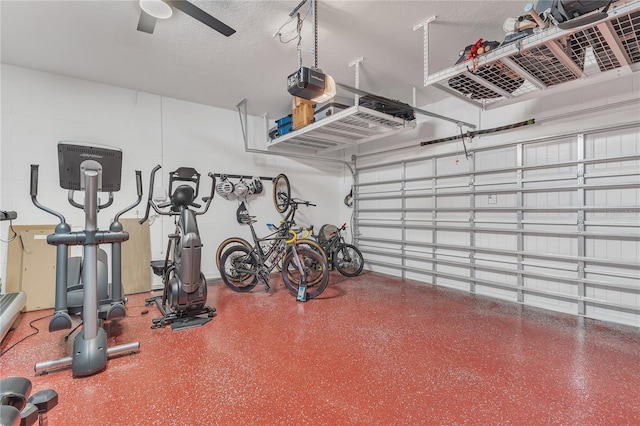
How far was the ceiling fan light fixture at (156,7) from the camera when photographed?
213 cm

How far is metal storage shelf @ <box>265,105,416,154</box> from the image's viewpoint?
12.5ft

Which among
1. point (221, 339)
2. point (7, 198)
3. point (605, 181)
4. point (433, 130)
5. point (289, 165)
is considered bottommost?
point (221, 339)

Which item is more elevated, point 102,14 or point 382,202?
point 102,14

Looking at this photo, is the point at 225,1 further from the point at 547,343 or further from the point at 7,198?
the point at 547,343

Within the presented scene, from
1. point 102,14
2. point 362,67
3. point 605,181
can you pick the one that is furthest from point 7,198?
point 605,181

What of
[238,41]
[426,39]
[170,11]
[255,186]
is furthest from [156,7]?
[255,186]

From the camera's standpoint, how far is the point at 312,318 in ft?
10.8

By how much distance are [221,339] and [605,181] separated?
4437mm

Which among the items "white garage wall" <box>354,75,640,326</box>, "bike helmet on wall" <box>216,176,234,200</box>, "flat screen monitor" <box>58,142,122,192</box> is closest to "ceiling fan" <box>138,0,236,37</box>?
"flat screen monitor" <box>58,142,122,192</box>

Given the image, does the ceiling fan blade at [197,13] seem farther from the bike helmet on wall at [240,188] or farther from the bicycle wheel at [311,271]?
the bike helmet on wall at [240,188]

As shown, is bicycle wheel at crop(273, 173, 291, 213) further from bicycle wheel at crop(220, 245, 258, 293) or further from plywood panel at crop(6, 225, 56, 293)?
plywood panel at crop(6, 225, 56, 293)

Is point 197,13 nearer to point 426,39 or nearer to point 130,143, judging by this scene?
point 426,39

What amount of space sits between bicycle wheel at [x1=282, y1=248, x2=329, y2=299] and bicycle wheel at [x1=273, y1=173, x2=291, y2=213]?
5.75 feet

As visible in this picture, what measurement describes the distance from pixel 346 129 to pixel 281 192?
202 cm
